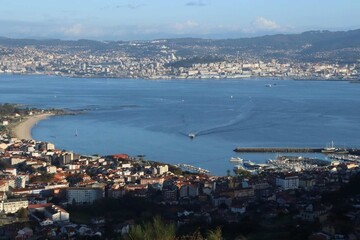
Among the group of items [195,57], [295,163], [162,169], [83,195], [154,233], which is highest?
[154,233]

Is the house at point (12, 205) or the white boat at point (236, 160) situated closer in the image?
the house at point (12, 205)

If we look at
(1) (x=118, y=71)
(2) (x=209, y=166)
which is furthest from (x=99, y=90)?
(2) (x=209, y=166)

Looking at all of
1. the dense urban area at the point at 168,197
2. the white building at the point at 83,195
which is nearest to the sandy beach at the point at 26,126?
the dense urban area at the point at 168,197

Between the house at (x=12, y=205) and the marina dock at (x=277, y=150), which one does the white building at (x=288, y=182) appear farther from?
the marina dock at (x=277, y=150)

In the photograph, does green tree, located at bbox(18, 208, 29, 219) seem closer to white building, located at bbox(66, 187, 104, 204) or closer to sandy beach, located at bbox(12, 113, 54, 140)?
white building, located at bbox(66, 187, 104, 204)

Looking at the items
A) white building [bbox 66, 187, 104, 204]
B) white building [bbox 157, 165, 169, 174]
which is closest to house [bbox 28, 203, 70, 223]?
white building [bbox 66, 187, 104, 204]

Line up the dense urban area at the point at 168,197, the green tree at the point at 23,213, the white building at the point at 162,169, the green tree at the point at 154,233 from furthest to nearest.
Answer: the white building at the point at 162,169
the green tree at the point at 23,213
the dense urban area at the point at 168,197
the green tree at the point at 154,233

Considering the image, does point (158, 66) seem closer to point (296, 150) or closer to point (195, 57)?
point (195, 57)

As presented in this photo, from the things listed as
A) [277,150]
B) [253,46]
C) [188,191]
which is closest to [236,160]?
[277,150]
